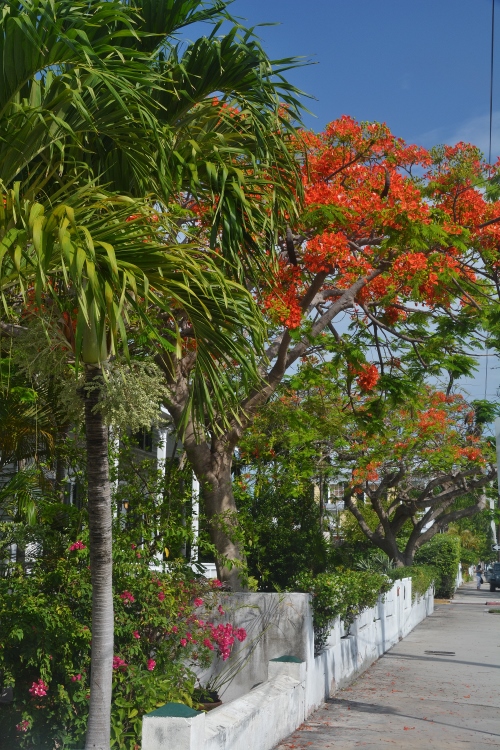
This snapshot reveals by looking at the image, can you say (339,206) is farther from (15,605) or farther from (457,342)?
(15,605)

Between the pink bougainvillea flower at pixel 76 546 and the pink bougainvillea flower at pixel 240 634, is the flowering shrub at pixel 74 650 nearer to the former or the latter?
the pink bougainvillea flower at pixel 76 546

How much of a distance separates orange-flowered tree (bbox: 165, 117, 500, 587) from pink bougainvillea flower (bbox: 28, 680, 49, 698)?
3096 millimetres

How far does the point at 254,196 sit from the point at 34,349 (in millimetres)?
2313

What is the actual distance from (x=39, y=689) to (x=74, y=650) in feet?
Answer: 1.39

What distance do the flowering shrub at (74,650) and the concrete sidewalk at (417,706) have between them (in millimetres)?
1606

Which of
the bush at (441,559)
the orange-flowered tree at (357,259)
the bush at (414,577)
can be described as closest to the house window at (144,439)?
the orange-flowered tree at (357,259)

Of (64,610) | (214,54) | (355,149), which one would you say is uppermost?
(355,149)

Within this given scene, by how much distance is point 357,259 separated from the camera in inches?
426

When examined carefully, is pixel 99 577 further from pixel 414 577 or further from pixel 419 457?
pixel 414 577

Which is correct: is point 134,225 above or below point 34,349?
above

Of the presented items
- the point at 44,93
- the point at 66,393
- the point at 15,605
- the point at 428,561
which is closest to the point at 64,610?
the point at 15,605

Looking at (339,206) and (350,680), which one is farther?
(350,680)

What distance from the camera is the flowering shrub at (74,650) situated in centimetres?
698

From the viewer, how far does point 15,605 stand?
285 inches
